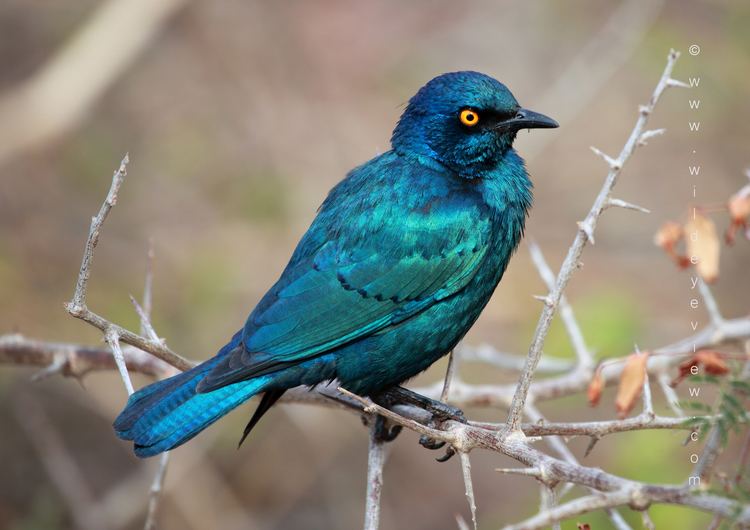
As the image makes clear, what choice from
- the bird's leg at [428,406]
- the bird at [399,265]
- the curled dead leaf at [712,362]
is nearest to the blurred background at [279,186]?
the bird's leg at [428,406]

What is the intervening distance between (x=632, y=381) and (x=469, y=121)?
1.51 metres

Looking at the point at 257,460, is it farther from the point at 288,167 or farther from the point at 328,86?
the point at 328,86

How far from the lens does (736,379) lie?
240 centimetres

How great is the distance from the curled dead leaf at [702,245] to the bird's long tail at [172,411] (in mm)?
1553

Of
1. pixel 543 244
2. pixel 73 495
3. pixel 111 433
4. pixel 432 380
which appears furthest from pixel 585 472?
pixel 543 244

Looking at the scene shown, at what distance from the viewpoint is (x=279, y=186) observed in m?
6.87

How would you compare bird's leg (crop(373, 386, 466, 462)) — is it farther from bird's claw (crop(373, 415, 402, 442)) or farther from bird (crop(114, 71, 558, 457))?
bird's claw (crop(373, 415, 402, 442))

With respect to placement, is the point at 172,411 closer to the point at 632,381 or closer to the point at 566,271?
the point at 566,271

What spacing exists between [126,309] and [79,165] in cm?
153

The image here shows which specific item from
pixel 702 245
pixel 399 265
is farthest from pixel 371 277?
pixel 702 245

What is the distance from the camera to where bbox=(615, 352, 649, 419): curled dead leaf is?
2.63 meters

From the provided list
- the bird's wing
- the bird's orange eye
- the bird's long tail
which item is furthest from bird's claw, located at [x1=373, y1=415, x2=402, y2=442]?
the bird's orange eye

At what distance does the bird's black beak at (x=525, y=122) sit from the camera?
12.2 ft

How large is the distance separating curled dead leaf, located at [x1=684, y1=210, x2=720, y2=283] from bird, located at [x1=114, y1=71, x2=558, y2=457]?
1.04 m
